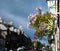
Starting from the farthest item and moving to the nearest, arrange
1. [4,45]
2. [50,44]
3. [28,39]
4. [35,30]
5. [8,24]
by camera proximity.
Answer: [28,39] < [8,24] < [4,45] < [50,44] < [35,30]

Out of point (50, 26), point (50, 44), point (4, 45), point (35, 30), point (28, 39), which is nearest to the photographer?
point (50, 26)

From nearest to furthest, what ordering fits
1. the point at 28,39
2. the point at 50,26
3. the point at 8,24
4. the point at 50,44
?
the point at 50,26
the point at 50,44
the point at 8,24
the point at 28,39

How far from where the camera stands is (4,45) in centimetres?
6600

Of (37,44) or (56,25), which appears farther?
(37,44)

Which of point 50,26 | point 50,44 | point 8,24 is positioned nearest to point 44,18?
point 50,26

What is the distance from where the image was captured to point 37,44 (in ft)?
98.7

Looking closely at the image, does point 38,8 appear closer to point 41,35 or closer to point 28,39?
point 41,35

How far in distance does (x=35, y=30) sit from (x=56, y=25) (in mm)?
1571

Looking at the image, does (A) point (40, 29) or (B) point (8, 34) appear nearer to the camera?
(A) point (40, 29)

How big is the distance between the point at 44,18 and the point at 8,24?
49282 millimetres

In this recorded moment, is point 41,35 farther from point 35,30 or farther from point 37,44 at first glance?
point 37,44

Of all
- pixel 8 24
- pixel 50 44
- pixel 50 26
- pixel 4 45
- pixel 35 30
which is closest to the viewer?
pixel 50 26

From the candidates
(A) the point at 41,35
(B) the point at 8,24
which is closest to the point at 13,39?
(B) the point at 8,24

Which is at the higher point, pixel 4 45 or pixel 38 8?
pixel 38 8
